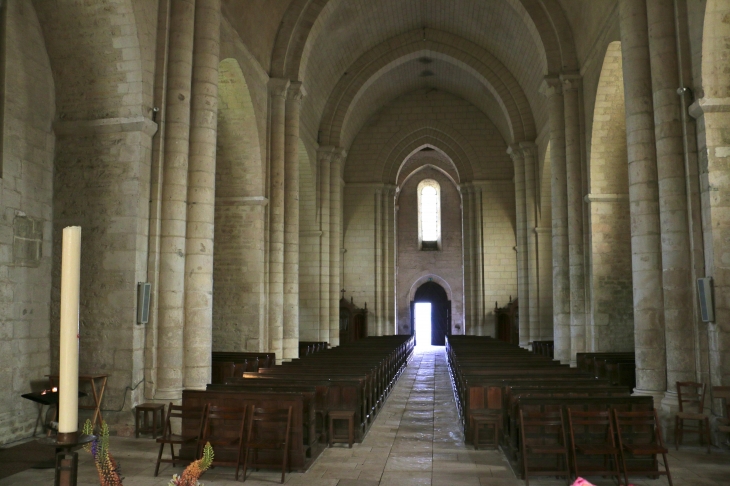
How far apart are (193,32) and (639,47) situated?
7341 mm

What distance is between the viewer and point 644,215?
1048 cm

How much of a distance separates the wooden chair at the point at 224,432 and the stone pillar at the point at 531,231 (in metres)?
16.4

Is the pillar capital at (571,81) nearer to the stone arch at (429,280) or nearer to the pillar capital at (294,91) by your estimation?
the pillar capital at (294,91)

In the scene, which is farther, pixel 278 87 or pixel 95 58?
pixel 278 87

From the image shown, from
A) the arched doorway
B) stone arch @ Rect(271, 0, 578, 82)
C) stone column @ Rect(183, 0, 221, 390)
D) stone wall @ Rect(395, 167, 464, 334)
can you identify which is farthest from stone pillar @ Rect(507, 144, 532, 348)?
stone column @ Rect(183, 0, 221, 390)

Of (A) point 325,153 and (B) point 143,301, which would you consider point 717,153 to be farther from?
(A) point 325,153

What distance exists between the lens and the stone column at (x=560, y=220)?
16484 mm

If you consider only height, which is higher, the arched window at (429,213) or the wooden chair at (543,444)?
the arched window at (429,213)

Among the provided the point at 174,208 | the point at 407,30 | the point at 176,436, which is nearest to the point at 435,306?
the point at 407,30

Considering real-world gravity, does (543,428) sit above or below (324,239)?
below

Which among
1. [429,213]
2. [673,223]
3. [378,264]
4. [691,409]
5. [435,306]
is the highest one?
[429,213]

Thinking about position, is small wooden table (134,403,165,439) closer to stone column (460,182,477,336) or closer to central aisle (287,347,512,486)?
central aisle (287,347,512,486)

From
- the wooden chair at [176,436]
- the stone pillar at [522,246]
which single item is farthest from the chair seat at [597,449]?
the stone pillar at [522,246]

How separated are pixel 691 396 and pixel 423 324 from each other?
86.6 feet
